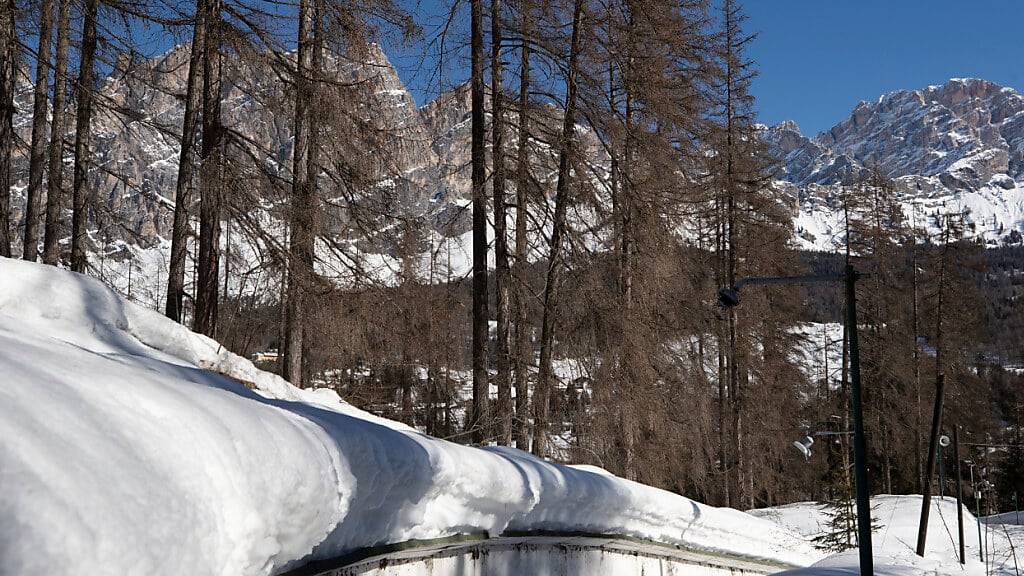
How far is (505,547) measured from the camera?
4941 millimetres

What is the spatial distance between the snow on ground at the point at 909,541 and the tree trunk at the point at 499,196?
4.64 m

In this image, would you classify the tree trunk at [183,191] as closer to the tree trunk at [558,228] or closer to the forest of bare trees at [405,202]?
the forest of bare trees at [405,202]

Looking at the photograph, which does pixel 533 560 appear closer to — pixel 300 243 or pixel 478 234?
pixel 300 243

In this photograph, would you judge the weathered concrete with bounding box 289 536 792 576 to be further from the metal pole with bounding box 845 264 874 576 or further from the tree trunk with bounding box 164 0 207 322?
the tree trunk with bounding box 164 0 207 322

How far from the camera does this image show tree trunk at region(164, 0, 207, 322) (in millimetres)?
10469

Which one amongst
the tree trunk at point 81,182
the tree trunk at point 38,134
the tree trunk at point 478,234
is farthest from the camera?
the tree trunk at point 81,182

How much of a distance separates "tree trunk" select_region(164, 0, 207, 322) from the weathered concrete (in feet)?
21.3

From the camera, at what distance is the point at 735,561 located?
905 cm

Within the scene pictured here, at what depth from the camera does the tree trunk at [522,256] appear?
11719 mm

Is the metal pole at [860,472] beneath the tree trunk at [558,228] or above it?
beneath

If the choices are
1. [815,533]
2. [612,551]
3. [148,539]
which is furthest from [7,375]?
[815,533]

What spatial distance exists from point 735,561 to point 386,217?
5993 millimetres

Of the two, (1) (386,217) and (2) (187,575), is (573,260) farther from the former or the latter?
(2) (187,575)

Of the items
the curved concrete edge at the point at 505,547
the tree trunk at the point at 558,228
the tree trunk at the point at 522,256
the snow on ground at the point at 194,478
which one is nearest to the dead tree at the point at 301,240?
the tree trunk at the point at 522,256
